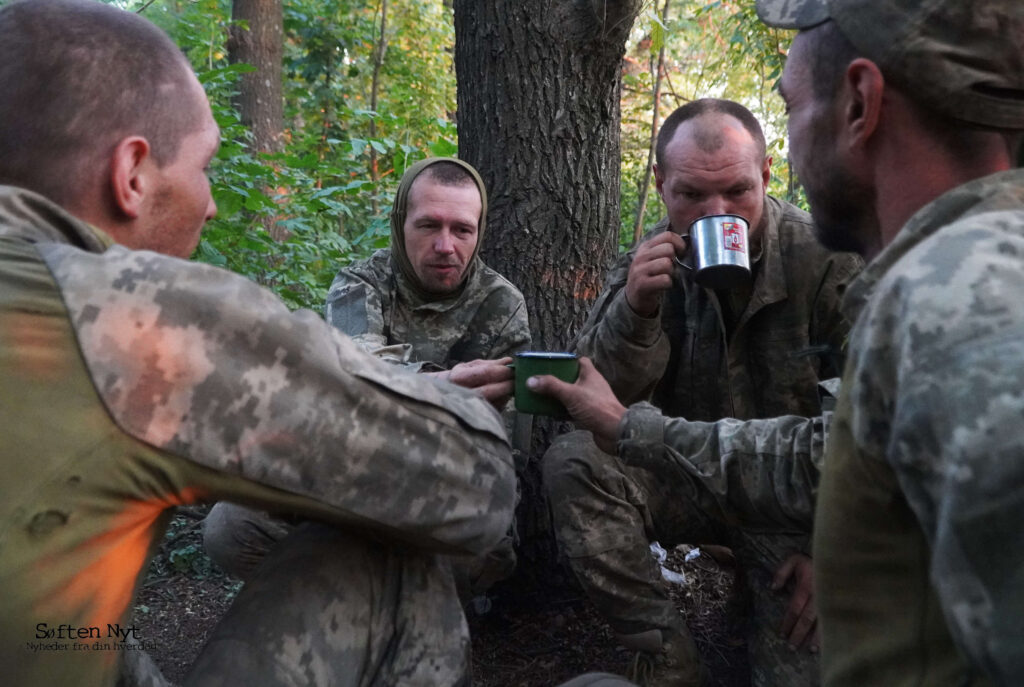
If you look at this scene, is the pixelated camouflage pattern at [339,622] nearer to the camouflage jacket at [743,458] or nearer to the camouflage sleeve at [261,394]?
the camouflage sleeve at [261,394]

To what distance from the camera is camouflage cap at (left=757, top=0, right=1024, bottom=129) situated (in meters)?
1.33

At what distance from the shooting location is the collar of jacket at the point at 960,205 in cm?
123

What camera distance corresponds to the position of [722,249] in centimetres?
271

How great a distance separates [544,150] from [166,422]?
9.21ft

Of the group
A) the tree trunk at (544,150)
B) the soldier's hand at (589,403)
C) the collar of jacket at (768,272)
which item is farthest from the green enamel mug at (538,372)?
the tree trunk at (544,150)

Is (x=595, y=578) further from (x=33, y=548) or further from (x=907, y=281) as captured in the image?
(x=907, y=281)

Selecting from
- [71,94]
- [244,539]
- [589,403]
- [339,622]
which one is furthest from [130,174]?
[244,539]

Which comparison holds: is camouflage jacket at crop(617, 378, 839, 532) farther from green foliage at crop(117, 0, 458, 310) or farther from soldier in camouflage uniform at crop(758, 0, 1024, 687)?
green foliage at crop(117, 0, 458, 310)

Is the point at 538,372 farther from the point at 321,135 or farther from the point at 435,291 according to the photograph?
the point at 321,135

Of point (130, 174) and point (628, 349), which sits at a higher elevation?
point (130, 174)

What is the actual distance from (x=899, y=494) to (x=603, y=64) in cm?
327

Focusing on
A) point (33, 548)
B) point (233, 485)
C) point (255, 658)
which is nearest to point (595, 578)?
point (255, 658)

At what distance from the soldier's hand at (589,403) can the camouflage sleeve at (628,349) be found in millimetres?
588

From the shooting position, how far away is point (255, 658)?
182 centimetres
